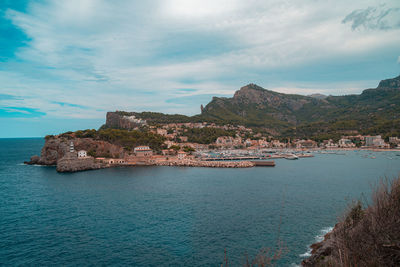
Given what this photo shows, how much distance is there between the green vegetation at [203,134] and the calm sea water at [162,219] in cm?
6511

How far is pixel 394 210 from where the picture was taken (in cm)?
636

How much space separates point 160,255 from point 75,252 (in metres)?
5.36

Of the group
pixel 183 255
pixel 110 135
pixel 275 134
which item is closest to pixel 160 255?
pixel 183 255

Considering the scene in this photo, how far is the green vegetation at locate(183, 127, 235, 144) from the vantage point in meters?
103

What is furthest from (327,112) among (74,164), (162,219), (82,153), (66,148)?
(162,219)

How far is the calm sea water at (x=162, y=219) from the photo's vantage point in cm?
1575

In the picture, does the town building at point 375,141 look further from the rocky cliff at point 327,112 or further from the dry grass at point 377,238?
the dry grass at point 377,238

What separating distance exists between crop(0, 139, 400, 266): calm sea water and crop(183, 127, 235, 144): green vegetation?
65111 mm

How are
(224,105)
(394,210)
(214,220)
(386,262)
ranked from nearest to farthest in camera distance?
(386,262)
(394,210)
(214,220)
(224,105)

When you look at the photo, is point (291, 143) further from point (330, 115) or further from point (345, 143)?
point (330, 115)

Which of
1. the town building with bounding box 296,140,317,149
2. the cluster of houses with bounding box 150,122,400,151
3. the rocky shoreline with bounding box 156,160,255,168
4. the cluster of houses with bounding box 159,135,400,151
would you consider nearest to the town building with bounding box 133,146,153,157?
the rocky shoreline with bounding box 156,160,255,168

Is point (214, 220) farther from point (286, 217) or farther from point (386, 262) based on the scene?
point (386, 262)

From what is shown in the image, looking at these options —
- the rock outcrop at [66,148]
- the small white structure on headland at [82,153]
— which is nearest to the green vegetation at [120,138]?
the rock outcrop at [66,148]

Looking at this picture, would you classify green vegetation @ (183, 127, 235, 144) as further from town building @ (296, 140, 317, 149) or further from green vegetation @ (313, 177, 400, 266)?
green vegetation @ (313, 177, 400, 266)
